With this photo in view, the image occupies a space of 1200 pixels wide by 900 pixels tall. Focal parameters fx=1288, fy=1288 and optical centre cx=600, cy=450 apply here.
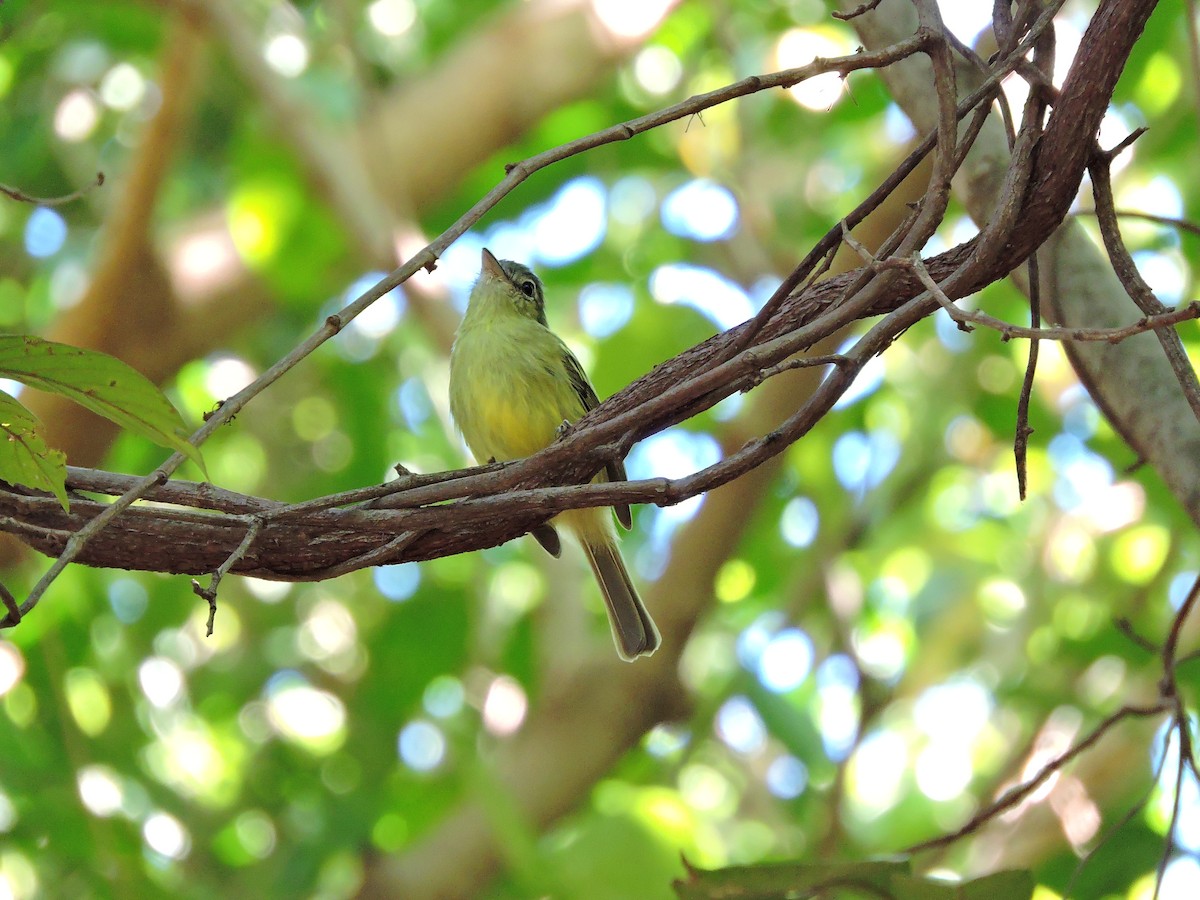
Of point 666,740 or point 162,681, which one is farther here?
point 162,681

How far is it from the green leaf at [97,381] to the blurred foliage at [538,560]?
7.20 ft

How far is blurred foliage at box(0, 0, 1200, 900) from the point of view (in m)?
4.73

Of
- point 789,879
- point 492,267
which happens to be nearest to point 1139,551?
point 492,267

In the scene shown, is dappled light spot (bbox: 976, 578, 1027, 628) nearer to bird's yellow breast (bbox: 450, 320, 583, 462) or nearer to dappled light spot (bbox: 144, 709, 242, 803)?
bird's yellow breast (bbox: 450, 320, 583, 462)

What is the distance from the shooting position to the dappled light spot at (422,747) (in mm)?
6035

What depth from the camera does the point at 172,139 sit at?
5.04 m

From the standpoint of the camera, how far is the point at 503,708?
6.30m

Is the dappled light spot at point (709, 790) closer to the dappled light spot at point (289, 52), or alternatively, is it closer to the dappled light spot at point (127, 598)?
the dappled light spot at point (127, 598)

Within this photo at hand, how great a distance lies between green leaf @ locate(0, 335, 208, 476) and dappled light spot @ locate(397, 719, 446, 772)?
13.5 feet

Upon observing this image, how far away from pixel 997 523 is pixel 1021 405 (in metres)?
4.98

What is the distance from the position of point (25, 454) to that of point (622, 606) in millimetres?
3205

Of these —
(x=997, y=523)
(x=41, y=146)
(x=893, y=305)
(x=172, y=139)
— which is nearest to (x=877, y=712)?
(x=997, y=523)

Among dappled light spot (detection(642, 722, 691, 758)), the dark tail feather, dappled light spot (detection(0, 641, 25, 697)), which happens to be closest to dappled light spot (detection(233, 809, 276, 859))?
dappled light spot (detection(0, 641, 25, 697))

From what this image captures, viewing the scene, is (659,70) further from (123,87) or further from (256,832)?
(256,832)
